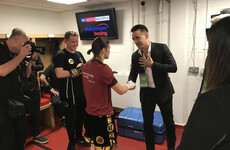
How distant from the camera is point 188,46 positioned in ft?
9.64

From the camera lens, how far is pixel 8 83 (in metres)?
1.67

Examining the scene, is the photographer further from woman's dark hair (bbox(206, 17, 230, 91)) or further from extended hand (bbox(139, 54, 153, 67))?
woman's dark hair (bbox(206, 17, 230, 91))

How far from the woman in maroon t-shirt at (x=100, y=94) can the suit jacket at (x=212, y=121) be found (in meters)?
1.13

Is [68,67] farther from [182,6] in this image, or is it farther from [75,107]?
[182,6]

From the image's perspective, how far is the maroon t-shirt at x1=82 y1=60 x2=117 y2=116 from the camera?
5.57 feet

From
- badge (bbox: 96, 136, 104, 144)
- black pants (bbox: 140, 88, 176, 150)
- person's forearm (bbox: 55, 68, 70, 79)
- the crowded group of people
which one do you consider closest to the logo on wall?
the crowded group of people

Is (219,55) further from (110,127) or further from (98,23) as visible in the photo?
(98,23)

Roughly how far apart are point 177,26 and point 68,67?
6.23 feet

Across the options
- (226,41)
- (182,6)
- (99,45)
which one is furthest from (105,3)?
(226,41)

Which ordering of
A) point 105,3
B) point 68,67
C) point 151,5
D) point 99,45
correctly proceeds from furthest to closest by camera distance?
point 105,3, point 151,5, point 68,67, point 99,45

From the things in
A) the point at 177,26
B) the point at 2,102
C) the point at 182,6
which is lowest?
the point at 2,102

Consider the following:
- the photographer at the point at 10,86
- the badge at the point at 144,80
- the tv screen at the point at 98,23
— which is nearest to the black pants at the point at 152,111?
the badge at the point at 144,80

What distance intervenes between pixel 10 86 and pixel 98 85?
0.85 m

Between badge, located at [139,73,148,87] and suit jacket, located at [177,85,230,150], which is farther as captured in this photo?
badge, located at [139,73,148,87]
